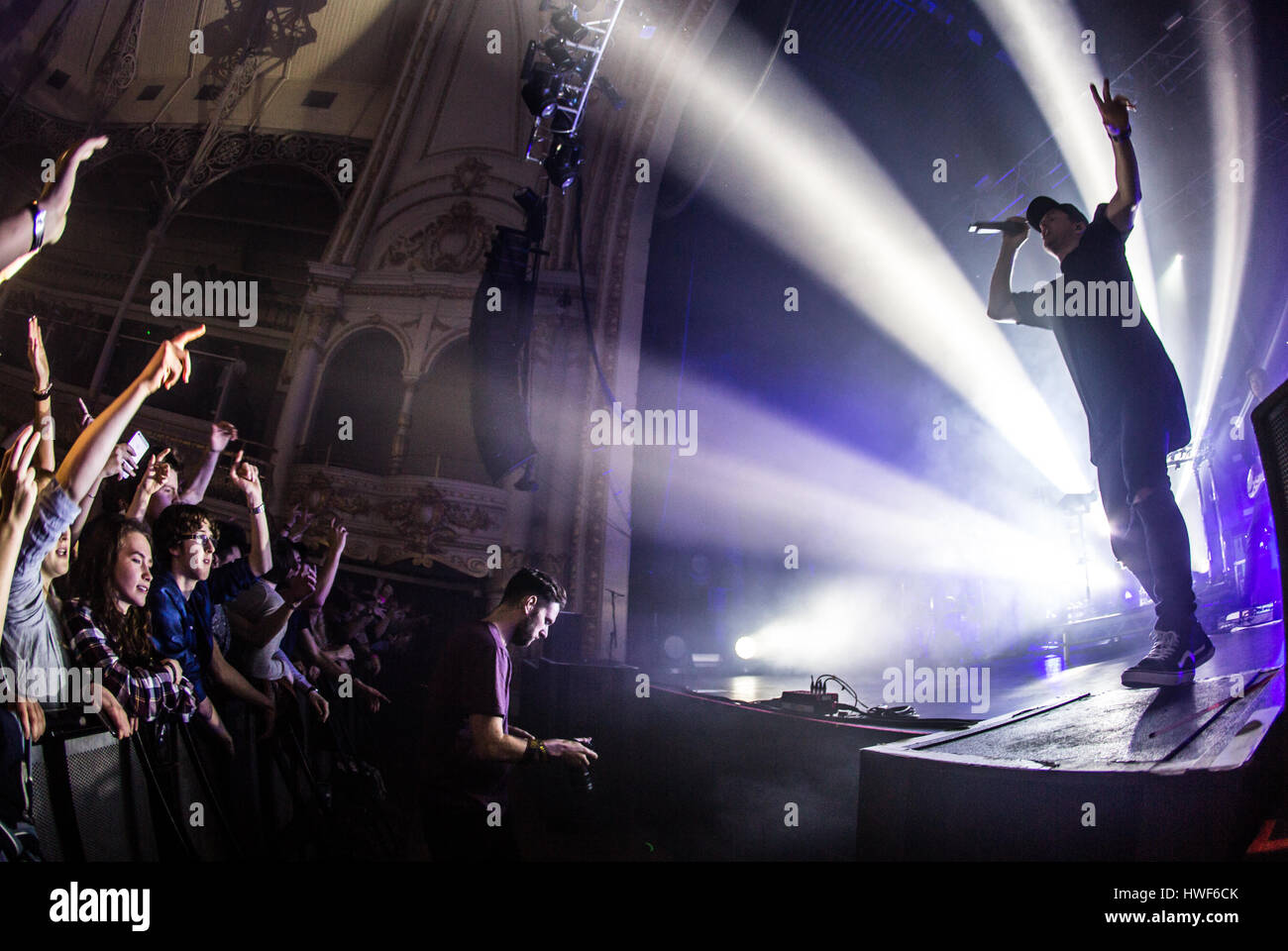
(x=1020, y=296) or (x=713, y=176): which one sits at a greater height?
(x=713, y=176)

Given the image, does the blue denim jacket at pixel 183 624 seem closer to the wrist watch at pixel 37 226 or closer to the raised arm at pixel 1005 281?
the wrist watch at pixel 37 226

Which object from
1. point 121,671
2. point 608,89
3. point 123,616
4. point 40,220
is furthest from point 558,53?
point 121,671

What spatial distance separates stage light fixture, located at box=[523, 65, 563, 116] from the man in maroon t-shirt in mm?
2999

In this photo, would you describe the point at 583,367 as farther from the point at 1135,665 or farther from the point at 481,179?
the point at 1135,665

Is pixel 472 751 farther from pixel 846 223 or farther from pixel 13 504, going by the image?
pixel 846 223

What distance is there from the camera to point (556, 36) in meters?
3.71

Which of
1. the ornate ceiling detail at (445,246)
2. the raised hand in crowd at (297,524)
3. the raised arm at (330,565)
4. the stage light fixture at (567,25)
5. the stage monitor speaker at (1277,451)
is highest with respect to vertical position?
the stage light fixture at (567,25)

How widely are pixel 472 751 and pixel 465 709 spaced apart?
0.13m

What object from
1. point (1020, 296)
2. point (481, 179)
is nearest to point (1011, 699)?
point (1020, 296)

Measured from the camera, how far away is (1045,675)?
312 cm

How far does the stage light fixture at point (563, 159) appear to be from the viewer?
12.8 feet

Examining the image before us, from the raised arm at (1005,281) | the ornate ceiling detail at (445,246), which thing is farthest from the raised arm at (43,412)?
the raised arm at (1005,281)

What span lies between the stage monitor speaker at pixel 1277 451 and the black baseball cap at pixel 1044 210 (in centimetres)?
151
